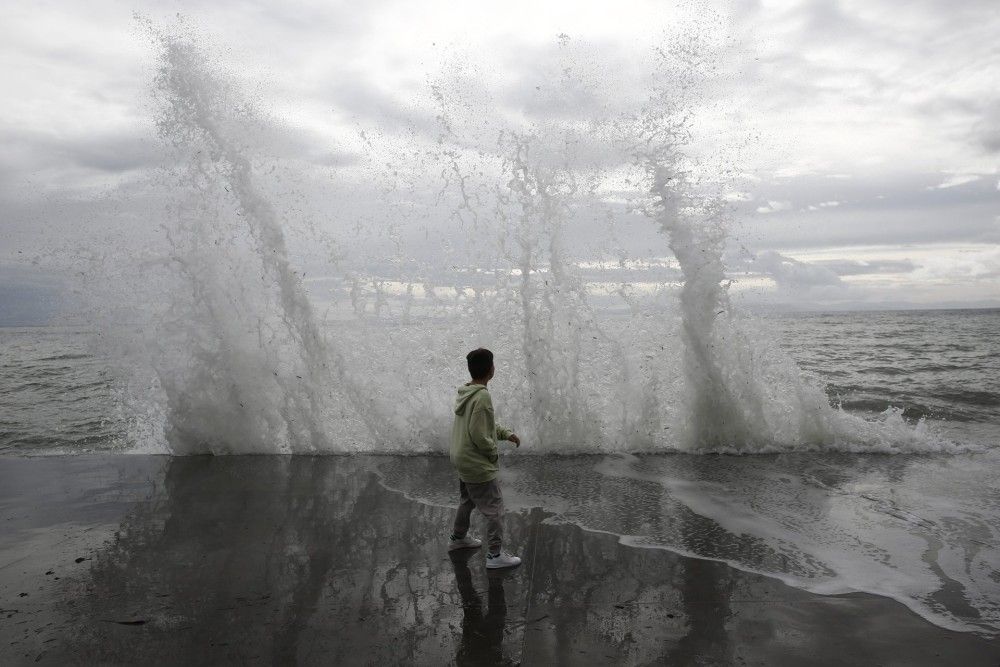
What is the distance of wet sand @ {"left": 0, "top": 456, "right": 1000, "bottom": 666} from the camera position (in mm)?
2977

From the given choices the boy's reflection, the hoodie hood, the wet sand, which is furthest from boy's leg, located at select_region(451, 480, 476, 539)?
the hoodie hood

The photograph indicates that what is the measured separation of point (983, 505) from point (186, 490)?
716 cm

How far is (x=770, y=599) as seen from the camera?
11.4 feet

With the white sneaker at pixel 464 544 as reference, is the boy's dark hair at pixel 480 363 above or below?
above

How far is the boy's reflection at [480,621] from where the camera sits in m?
2.90

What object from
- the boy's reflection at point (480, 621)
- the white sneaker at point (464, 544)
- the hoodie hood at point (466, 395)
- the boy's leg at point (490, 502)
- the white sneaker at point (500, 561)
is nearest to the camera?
the boy's reflection at point (480, 621)

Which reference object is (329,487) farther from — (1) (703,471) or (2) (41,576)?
(1) (703,471)

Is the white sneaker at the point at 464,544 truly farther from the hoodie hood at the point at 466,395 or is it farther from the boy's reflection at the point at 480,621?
the hoodie hood at the point at 466,395

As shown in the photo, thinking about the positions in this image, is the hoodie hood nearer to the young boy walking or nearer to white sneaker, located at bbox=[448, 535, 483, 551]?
the young boy walking

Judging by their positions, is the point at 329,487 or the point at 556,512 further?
the point at 329,487

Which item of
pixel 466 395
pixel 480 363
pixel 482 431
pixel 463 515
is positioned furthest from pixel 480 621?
pixel 480 363

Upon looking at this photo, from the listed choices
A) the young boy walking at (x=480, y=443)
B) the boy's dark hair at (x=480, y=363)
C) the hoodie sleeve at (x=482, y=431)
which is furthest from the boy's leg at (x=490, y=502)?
the boy's dark hair at (x=480, y=363)

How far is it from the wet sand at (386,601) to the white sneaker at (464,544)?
66 millimetres

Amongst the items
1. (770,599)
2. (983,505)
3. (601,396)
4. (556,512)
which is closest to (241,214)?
(601,396)
